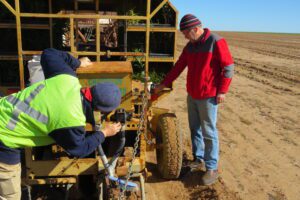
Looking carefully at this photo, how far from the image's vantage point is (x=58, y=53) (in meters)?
4.11

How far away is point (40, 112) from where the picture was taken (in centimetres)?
297

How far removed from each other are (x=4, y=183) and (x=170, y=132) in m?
2.28

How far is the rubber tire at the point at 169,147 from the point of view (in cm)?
501

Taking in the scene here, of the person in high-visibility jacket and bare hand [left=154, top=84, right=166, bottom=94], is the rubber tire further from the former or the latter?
the person in high-visibility jacket

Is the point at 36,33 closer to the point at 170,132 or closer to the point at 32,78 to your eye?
the point at 32,78

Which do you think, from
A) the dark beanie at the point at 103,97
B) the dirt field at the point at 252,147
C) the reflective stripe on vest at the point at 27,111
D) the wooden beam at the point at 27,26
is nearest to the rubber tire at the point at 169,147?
the dirt field at the point at 252,147

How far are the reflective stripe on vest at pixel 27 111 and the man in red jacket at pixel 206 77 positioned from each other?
7.38 ft

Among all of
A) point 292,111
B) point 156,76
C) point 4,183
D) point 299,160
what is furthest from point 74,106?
point 292,111

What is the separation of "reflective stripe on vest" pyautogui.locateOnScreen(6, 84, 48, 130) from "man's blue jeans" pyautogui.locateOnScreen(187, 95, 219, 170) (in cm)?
244

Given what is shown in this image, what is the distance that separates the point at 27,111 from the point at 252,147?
475 cm

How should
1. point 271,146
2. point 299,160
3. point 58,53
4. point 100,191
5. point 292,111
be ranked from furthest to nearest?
point 292,111 → point 271,146 → point 299,160 → point 100,191 → point 58,53

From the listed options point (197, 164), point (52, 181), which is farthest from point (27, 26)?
point (197, 164)

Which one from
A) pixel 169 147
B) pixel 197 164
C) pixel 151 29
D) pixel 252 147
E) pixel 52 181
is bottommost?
pixel 252 147

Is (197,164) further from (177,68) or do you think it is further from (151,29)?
(151,29)
